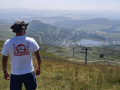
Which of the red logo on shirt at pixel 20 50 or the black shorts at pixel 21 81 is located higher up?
the red logo on shirt at pixel 20 50

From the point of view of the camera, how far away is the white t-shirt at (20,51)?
15.2 ft

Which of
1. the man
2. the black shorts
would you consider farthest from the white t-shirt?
the black shorts

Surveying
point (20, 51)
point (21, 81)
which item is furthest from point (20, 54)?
point (21, 81)

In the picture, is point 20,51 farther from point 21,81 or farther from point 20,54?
point 21,81

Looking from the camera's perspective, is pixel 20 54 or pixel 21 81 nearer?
pixel 20 54

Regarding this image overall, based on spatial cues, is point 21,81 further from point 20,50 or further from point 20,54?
point 20,50

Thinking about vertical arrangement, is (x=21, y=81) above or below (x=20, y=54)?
below

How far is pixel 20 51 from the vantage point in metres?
4.65

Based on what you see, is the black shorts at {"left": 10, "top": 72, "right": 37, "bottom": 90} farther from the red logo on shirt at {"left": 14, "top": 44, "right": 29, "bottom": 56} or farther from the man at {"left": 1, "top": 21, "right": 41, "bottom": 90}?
the red logo on shirt at {"left": 14, "top": 44, "right": 29, "bottom": 56}

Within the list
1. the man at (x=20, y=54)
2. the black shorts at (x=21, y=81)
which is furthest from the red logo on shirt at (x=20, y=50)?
the black shorts at (x=21, y=81)

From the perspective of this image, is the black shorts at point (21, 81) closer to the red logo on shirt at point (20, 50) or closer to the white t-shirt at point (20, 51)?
the white t-shirt at point (20, 51)

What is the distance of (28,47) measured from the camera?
4723 millimetres

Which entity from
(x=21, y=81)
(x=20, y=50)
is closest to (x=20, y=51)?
(x=20, y=50)

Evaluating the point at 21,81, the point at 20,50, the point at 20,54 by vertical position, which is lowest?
the point at 21,81
